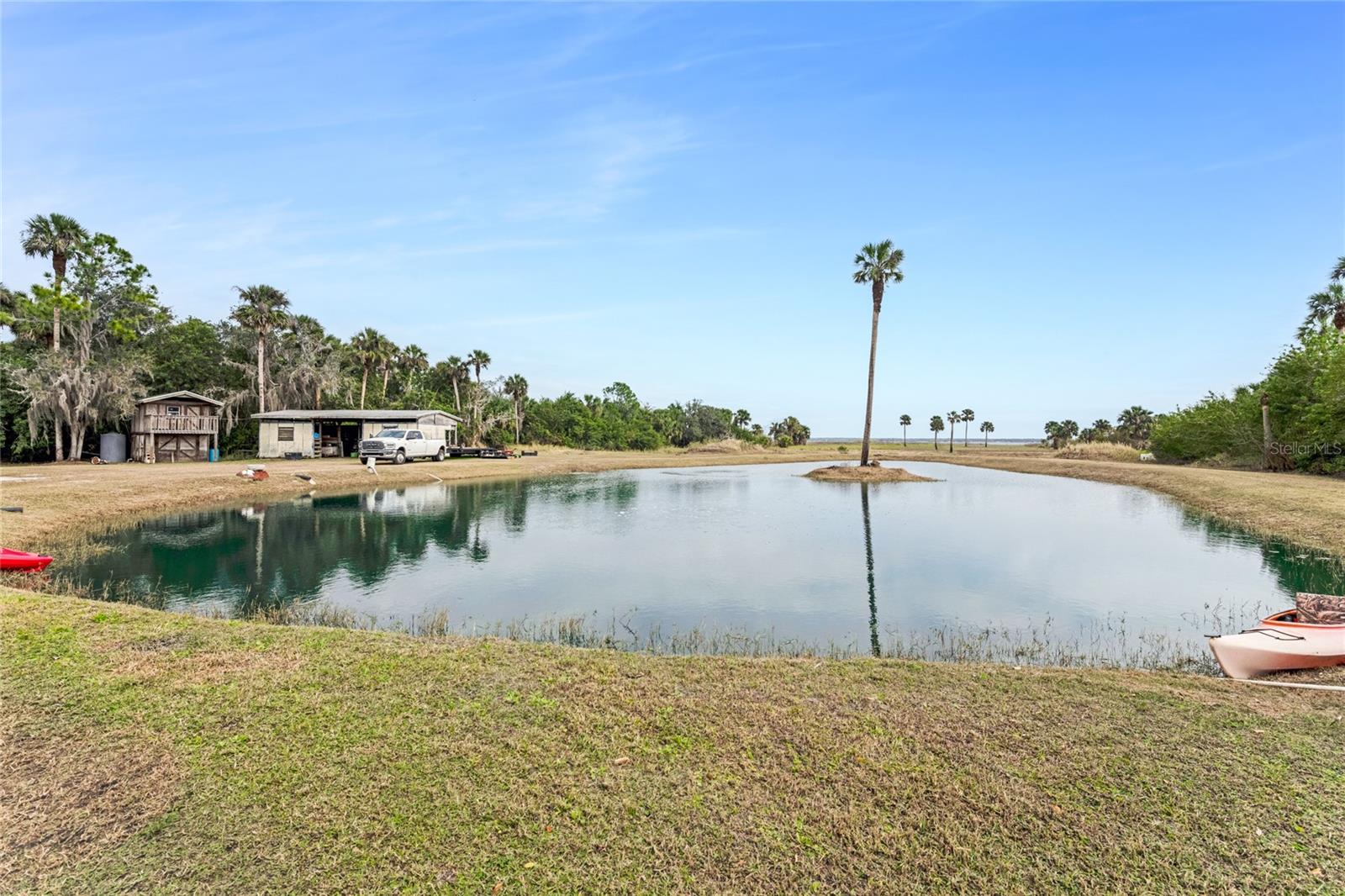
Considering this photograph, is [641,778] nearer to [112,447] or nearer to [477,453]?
[112,447]

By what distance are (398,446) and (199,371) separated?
25419mm

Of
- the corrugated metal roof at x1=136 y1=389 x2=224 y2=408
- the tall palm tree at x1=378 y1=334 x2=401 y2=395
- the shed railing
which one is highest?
the tall palm tree at x1=378 y1=334 x2=401 y2=395

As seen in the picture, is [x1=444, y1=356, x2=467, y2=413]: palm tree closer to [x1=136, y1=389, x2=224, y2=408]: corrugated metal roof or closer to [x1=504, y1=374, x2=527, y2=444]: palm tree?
[x1=504, y1=374, x2=527, y2=444]: palm tree

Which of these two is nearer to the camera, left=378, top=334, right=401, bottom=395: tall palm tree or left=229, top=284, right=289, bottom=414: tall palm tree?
left=229, top=284, right=289, bottom=414: tall palm tree

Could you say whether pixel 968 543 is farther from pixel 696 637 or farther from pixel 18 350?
pixel 18 350

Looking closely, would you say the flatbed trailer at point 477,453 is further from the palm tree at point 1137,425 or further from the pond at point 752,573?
the palm tree at point 1137,425

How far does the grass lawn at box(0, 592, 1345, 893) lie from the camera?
4219 millimetres

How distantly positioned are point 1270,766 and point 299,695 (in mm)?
10039

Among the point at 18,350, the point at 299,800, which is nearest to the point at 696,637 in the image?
the point at 299,800

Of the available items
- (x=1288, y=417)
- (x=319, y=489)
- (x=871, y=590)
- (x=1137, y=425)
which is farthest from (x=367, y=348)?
(x=1137, y=425)

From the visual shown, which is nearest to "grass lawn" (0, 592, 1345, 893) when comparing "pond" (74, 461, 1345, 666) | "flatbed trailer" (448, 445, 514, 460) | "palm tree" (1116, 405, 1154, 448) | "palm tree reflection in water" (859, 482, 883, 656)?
"palm tree reflection in water" (859, 482, 883, 656)

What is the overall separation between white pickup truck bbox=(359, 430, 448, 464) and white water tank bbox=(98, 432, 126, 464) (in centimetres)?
1651

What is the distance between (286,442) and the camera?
160 ft

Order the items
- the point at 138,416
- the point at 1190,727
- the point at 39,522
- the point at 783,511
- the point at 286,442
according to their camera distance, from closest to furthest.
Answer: the point at 1190,727 → the point at 39,522 → the point at 783,511 → the point at 138,416 → the point at 286,442
